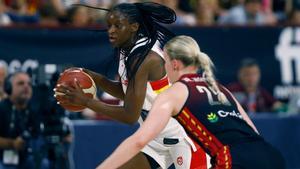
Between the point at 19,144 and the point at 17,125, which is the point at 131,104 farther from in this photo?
the point at 17,125

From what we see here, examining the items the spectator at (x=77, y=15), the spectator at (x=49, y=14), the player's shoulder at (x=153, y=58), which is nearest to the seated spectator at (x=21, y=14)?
the spectator at (x=49, y=14)

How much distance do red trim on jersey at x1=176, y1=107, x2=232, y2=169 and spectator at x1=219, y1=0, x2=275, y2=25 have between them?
7690 mm

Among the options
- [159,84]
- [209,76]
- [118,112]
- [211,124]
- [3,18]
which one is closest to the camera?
[211,124]

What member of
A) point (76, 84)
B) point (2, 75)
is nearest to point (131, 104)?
point (76, 84)

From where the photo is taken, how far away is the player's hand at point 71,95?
7.39 meters

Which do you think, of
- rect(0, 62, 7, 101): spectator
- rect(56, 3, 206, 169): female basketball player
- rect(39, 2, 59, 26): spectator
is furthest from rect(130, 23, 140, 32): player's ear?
rect(39, 2, 59, 26): spectator

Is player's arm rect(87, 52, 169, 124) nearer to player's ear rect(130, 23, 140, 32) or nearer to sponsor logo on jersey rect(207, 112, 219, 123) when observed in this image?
player's ear rect(130, 23, 140, 32)

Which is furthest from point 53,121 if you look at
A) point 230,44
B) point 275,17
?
point 275,17

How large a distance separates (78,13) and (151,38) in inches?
227

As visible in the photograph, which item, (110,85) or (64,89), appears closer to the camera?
(64,89)

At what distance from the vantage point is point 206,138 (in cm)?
655

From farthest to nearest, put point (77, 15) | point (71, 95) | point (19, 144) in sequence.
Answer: point (77, 15), point (19, 144), point (71, 95)

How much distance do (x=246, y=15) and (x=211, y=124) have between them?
7962 millimetres

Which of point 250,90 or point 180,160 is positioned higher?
point 180,160
